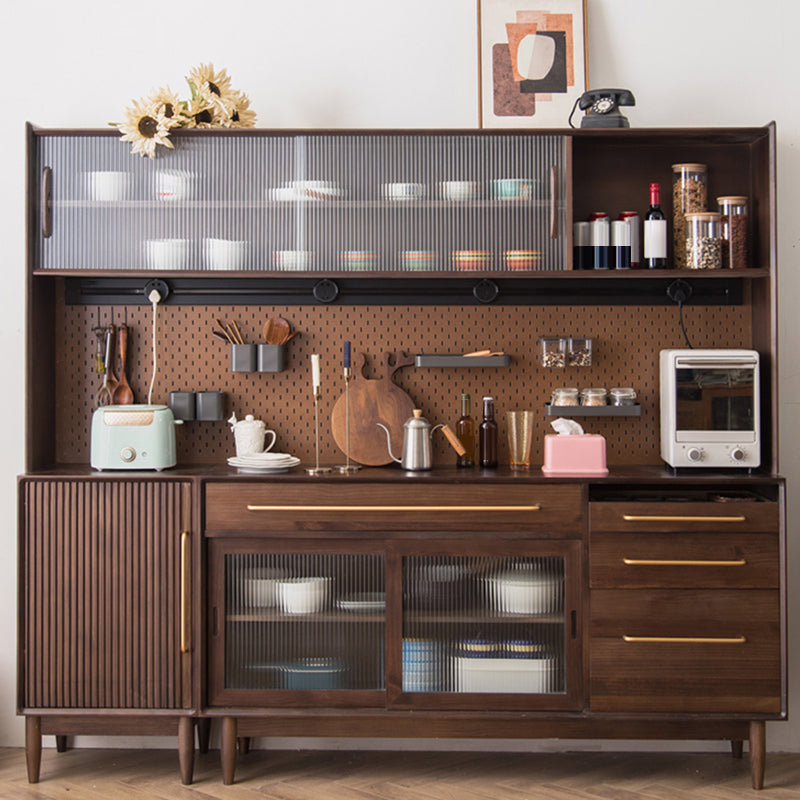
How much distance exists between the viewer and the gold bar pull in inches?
108

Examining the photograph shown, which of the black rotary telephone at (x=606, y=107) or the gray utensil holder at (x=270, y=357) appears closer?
the black rotary telephone at (x=606, y=107)

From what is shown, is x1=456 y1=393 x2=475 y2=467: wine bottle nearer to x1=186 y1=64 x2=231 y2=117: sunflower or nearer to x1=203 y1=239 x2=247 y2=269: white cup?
x1=203 y1=239 x2=247 y2=269: white cup

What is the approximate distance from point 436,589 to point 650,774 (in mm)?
987

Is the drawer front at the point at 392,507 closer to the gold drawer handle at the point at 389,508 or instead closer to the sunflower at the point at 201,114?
the gold drawer handle at the point at 389,508

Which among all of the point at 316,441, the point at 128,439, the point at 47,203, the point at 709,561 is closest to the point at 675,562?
the point at 709,561

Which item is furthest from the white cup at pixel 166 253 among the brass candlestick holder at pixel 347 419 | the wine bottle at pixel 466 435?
the wine bottle at pixel 466 435

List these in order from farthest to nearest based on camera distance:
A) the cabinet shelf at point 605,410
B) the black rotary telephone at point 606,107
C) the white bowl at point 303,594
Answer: the cabinet shelf at point 605,410
the black rotary telephone at point 606,107
the white bowl at point 303,594

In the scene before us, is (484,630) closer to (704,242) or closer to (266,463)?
(266,463)

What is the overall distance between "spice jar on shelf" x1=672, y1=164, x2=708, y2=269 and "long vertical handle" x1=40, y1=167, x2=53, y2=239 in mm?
2129

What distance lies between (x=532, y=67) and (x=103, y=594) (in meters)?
2.34

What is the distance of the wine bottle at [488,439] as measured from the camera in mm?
3072

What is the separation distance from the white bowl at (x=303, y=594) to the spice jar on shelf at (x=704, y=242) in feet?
5.28

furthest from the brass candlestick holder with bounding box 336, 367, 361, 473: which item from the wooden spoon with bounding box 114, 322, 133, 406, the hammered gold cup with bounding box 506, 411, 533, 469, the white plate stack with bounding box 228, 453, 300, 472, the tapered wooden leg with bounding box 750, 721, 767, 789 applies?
the tapered wooden leg with bounding box 750, 721, 767, 789

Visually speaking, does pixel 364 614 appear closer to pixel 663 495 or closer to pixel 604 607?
pixel 604 607
